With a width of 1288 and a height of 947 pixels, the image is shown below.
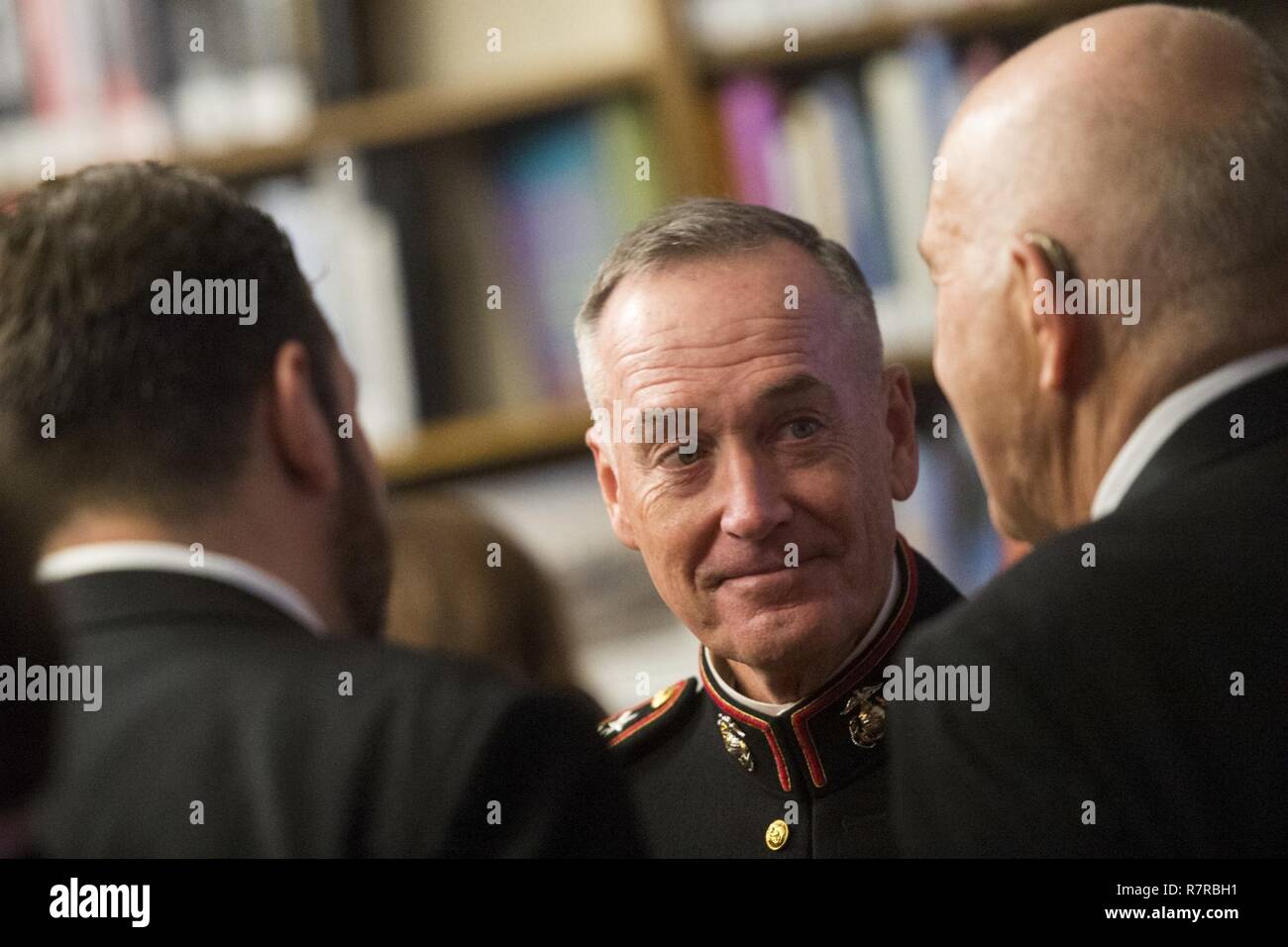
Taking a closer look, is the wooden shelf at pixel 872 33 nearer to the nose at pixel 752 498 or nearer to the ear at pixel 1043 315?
the ear at pixel 1043 315

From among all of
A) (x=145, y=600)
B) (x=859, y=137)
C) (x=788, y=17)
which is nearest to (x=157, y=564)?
(x=145, y=600)

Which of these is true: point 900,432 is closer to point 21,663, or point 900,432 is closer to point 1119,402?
point 1119,402

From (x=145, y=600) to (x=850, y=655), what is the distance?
1.33ft

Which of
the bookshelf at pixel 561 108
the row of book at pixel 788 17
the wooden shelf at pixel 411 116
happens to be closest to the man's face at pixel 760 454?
the bookshelf at pixel 561 108

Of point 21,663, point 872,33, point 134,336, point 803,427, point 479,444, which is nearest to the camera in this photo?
point 21,663

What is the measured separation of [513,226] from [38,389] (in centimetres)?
93

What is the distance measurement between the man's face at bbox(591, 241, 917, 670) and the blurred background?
430 mm

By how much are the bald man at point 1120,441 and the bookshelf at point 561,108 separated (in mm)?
603

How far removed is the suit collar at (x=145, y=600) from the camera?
98 centimetres

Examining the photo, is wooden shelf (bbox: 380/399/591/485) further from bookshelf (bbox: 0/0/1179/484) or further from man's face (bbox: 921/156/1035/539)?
man's face (bbox: 921/156/1035/539)

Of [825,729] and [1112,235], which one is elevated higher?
[1112,235]

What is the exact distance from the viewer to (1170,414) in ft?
3.27
